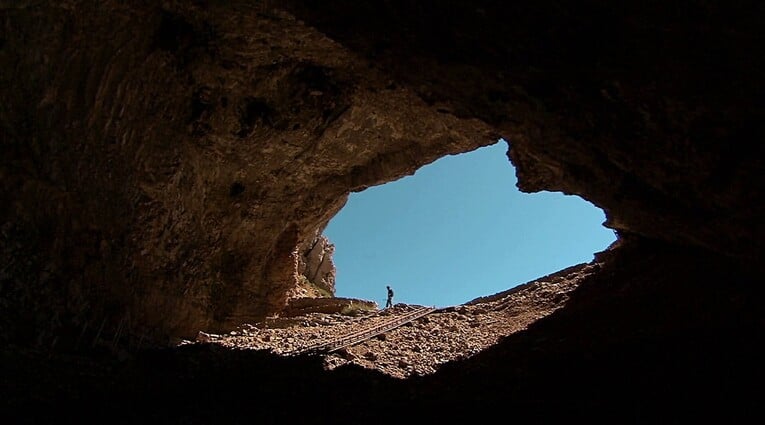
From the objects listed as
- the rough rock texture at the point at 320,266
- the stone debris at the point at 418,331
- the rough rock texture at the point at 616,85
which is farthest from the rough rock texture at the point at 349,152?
the rough rock texture at the point at 320,266

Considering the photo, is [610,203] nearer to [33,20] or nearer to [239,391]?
[239,391]

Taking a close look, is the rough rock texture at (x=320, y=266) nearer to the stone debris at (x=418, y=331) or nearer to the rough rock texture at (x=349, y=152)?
the stone debris at (x=418, y=331)

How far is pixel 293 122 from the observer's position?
10.9 metres

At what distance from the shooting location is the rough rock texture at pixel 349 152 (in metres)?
5.54

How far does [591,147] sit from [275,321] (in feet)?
36.8

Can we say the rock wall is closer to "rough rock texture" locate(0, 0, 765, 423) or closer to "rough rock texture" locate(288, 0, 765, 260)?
"rough rock texture" locate(0, 0, 765, 423)

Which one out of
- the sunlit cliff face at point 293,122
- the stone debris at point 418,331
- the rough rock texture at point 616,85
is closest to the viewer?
the rough rock texture at point 616,85

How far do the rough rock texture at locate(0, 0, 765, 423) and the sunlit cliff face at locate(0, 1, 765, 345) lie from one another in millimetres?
31

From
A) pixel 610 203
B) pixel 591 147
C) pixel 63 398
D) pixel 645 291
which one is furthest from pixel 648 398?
pixel 63 398

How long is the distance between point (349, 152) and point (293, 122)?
7.16 feet

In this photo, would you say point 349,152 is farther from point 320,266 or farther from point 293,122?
point 320,266

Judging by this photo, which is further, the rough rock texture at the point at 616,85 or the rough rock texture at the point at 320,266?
the rough rock texture at the point at 320,266

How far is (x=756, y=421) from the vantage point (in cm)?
554

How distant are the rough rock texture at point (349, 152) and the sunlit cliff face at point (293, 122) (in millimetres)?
31
